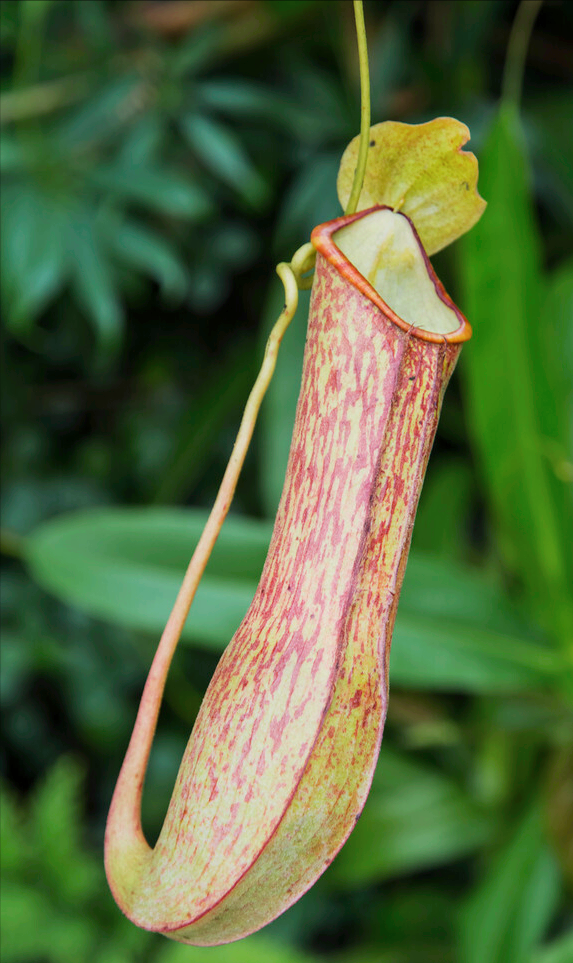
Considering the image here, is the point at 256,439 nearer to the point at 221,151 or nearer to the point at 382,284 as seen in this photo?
the point at 221,151

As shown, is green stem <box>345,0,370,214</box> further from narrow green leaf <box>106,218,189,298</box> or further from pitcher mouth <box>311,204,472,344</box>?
narrow green leaf <box>106,218,189,298</box>

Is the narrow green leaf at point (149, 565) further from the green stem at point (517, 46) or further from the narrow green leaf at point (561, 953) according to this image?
the green stem at point (517, 46)

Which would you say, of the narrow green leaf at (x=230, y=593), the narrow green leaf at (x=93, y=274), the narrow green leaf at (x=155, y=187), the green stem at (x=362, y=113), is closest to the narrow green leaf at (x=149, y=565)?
the narrow green leaf at (x=230, y=593)

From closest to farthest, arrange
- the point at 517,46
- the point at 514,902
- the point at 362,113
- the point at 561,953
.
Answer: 1. the point at 362,113
2. the point at 561,953
3. the point at 517,46
4. the point at 514,902

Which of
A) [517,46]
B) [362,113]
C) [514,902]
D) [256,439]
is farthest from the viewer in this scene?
[256,439]

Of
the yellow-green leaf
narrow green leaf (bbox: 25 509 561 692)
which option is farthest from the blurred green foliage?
the yellow-green leaf

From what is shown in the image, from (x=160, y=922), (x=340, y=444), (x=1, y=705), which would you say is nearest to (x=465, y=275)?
(x=340, y=444)

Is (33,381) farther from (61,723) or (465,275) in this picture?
(465,275)

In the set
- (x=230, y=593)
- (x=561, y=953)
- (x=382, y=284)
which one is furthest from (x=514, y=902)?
(x=382, y=284)
